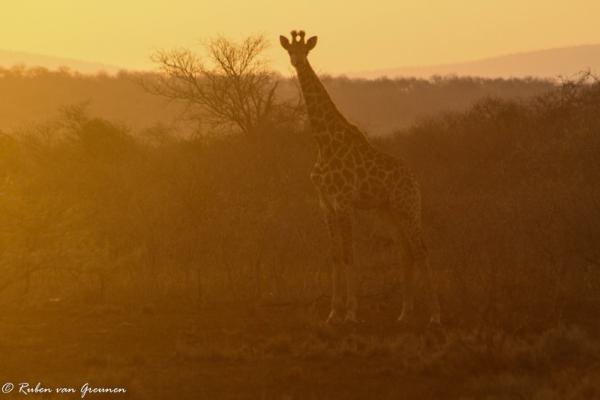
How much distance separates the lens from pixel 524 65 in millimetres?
188750

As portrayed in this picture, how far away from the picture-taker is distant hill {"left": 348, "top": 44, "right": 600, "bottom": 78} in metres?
172

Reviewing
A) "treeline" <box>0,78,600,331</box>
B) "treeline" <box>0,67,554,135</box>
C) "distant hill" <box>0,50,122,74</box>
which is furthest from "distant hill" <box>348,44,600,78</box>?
"treeline" <box>0,78,600,331</box>

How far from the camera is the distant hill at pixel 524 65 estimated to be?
172 metres

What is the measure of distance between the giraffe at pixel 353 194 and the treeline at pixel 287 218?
0.68 m

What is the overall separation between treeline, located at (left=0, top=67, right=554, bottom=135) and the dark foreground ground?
1722 inches

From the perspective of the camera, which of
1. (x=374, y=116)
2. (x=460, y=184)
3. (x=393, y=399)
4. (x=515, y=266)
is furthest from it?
(x=374, y=116)

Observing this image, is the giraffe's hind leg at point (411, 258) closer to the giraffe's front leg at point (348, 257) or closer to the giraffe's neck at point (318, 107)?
the giraffe's front leg at point (348, 257)

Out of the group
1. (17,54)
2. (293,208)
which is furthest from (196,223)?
(17,54)

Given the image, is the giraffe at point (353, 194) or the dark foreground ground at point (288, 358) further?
the giraffe at point (353, 194)

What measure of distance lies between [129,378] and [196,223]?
8362 mm

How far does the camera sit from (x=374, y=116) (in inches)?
2382

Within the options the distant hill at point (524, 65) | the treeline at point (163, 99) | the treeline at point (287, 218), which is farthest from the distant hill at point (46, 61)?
the treeline at point (287, 218)

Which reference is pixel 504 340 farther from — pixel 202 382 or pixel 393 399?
pixel 202 382

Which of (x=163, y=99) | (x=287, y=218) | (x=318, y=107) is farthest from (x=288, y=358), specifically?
(x=163, y=99)
